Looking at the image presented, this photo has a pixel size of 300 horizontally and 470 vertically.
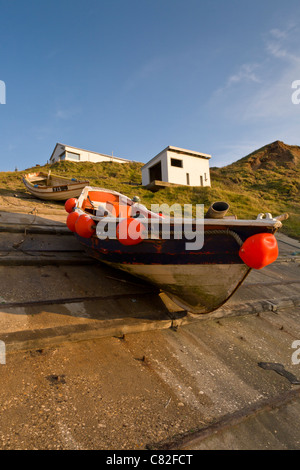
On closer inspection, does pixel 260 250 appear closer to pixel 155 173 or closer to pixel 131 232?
pixel 131 232

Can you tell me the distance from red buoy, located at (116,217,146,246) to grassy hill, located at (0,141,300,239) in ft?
39.6

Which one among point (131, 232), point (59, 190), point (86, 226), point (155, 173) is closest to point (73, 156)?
point (155, 173)

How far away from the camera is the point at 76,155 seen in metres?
42.6

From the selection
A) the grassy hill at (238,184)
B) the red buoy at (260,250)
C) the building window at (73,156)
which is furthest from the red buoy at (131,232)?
the building window at (73,156)

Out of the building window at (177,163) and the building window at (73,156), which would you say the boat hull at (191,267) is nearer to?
the building window at (177,163)

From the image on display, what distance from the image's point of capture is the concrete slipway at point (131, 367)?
2230mm

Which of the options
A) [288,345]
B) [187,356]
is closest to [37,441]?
[187,356]

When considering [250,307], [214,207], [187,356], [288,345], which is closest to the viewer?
[187,356]

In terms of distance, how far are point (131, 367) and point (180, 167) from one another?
21.2 m

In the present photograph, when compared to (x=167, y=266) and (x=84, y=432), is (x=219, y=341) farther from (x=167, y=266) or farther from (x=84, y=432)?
(x=84, y=432)

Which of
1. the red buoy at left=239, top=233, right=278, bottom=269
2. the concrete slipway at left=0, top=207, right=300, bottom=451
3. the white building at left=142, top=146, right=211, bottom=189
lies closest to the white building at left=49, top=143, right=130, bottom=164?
the white building at left=142, top=146, right=211, bottom=189

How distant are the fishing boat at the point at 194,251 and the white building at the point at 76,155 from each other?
134 ft

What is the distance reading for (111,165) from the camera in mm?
43281
